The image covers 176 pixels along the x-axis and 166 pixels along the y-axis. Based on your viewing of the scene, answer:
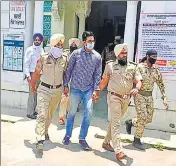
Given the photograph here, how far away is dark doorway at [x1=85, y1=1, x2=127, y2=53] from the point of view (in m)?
11.1

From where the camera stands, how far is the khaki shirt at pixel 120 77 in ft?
15.5

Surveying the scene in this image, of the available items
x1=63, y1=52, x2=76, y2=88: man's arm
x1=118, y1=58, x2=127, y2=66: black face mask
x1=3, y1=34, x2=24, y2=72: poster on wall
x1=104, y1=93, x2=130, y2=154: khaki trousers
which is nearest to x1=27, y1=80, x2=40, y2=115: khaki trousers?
x1=3, y1=34, x2=24, y2=72: poster on wall

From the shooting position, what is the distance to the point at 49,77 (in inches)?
193

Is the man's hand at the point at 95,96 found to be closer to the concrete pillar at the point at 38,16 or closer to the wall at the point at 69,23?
the concrete pillar at the point at 38,16

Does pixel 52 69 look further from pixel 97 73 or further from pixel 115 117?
pixel 115 117

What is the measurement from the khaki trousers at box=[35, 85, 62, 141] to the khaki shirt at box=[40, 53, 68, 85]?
133 millimetres

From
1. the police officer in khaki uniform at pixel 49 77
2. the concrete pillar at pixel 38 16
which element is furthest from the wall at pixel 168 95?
the concrete pillar at pixel 38 16

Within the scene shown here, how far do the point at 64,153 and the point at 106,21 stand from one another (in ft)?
24.8

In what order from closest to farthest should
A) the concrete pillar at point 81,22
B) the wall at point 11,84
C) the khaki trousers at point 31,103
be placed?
the khaki trousers at point 31,103, the wall at point 11,84, the concrete pillar at point 81,22

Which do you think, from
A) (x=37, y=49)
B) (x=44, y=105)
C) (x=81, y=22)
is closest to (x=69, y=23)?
(x=81, y=22)

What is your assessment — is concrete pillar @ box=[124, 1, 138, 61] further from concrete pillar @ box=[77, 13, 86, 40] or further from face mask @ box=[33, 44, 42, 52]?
concrete pillar @ box=[77, 13, 86, 40]

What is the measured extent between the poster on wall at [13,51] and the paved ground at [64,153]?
186 centimetres

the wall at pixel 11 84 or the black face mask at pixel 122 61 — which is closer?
the black face mask at pixel 122 61

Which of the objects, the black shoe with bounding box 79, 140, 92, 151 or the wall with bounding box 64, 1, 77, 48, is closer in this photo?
the black shoe with bounding box 79, 140, 92, 151
